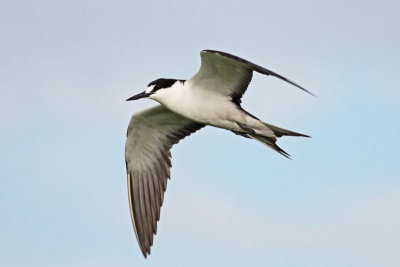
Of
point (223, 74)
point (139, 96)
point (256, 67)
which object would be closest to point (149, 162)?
point (139, 96)

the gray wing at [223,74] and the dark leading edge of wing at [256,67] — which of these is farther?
the gray wing at [223,74]

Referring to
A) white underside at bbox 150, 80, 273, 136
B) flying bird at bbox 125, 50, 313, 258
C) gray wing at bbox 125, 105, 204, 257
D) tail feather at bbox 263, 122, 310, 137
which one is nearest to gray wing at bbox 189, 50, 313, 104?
flying bird at bbox 125, 50, 313, 258

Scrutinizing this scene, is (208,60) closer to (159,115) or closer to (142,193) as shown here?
(159,115)

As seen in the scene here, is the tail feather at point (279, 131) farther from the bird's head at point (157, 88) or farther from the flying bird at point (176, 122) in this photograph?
the bird's head at point (157, 88)

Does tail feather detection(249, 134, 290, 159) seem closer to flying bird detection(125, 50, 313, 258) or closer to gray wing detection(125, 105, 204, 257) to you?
flying bird detection(125, 50, 313, 258)

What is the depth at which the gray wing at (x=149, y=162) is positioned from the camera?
13.2 metres

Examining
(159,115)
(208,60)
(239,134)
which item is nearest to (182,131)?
(159,115)

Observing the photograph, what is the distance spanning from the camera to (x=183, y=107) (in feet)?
38.4

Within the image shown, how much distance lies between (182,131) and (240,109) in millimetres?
1971

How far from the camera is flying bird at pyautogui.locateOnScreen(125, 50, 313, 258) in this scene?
38.1ft

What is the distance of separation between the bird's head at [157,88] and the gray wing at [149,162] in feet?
3.60

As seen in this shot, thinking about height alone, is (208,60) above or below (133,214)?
above

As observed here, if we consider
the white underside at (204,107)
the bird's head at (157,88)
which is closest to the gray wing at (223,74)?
the white underside at (204,107)

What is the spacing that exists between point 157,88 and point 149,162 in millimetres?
2129
